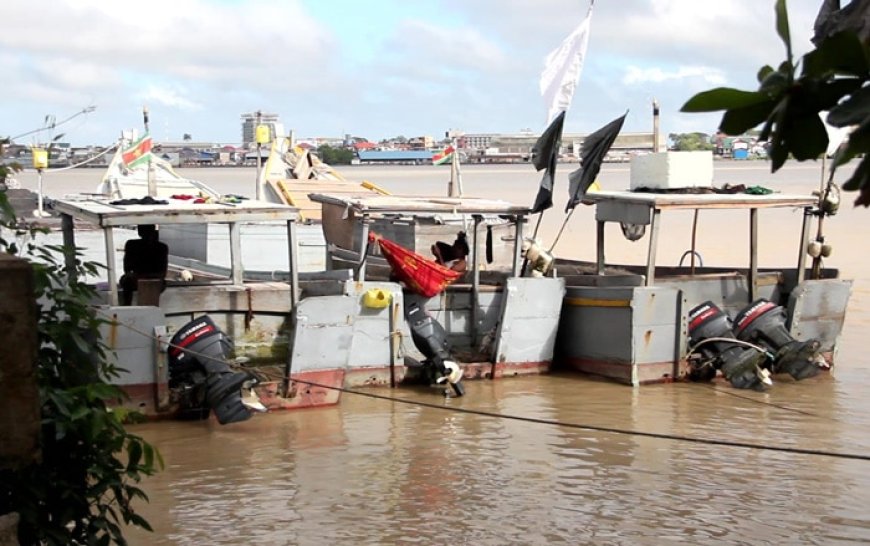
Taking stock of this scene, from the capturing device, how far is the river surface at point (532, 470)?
780 centimetres

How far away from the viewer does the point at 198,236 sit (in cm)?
1858

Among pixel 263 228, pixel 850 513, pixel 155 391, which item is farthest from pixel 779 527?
pixel 263 228

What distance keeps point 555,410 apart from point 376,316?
211 centimetres

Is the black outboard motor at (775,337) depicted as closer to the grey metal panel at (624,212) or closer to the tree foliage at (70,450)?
the grey metal panel at (624,212)

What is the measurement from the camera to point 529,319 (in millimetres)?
12750

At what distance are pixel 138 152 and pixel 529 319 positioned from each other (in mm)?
11139

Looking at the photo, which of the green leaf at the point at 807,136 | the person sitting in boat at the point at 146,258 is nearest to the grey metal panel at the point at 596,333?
the person sitting in boat at the point at 146,258

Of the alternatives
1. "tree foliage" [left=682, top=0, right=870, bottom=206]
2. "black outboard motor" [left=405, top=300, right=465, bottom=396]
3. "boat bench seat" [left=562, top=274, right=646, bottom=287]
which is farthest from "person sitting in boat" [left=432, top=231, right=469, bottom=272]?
"tree foliage" [left=682, top=0, right=870, bottom=206]

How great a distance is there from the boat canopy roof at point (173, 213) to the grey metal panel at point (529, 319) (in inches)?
114

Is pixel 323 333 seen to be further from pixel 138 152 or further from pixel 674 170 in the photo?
pixel 138 152

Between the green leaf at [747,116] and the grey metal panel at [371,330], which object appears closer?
the green leaf at [747,116]

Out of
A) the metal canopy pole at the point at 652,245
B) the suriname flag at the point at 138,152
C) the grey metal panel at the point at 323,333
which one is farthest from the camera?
the suriname flag at the point at 138,152

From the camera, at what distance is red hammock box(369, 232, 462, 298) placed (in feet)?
40.7

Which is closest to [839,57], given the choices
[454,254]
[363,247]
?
[363,247]
